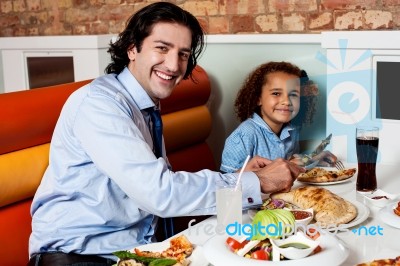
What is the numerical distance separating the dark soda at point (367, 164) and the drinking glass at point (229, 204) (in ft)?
1.49

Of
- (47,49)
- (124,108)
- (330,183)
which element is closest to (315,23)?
(330,183)

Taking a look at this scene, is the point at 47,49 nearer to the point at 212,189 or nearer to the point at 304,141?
the point at 304,141

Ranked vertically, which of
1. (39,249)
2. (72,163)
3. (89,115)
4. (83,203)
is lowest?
(39,249)

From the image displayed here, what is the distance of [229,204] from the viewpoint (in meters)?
1.55

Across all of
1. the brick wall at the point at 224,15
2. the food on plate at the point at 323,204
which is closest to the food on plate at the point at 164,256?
the food on plate at the point at 323,204

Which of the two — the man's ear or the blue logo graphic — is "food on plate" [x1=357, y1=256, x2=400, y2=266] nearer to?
the man's ear

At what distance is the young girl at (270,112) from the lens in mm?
2604

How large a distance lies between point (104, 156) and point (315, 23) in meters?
1.49

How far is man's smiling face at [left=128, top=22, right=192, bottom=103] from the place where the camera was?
5.98ft

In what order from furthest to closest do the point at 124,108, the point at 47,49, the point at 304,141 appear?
1. the point at 47,49
2. the point at 304,141
3. the point at 124,108

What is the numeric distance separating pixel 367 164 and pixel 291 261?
2.36 ft

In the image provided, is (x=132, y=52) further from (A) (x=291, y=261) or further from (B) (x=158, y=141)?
(A) (x=291, y=261)

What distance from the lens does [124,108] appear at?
1712mm

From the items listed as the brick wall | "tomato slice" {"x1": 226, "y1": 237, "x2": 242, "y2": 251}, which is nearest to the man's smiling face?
"tomato slice" {"x1": 226, "y1": 237, "x2": 242, "y2": 251}
